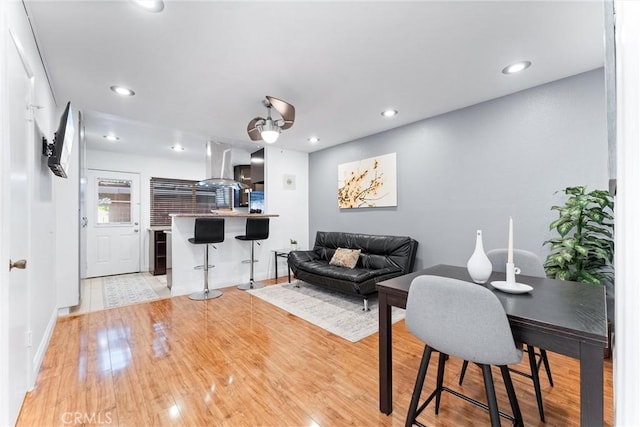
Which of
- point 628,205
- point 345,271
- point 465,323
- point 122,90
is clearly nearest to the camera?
point 628,205

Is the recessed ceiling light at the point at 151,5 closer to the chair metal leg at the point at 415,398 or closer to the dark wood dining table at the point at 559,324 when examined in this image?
the dark wood dining table at the point at 559,324

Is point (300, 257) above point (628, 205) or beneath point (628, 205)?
beneath

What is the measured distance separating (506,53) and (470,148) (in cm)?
126

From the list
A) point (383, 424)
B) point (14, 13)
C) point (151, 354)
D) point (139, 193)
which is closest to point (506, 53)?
point (383, 424)

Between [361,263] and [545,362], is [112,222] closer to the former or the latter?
[361,263]

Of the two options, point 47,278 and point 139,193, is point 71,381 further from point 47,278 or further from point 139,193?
point 139,193

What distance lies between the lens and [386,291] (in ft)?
5.40

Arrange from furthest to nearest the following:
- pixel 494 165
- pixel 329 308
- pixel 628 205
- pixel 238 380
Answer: pixel 329 308, pixel 494 165, pixel 238 380, pixel 628 205

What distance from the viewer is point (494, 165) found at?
316 centimetres

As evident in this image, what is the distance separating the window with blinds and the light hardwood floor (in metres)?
3.42

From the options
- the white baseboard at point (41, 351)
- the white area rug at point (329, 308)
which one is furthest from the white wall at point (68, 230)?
the white area rug at point (329, 308)

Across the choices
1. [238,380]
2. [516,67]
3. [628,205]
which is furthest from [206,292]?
[516,67]

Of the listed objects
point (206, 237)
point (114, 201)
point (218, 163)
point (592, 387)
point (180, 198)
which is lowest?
point (592, 387)

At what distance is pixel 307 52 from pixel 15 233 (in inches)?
90.0
